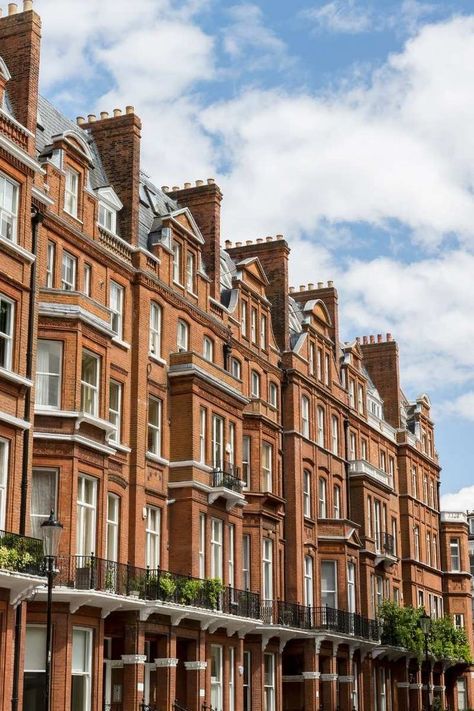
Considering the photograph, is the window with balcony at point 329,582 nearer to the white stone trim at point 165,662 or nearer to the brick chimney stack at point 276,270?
the brick chimney stack at point 276,270

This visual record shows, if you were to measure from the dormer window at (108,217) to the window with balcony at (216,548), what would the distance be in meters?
10.8

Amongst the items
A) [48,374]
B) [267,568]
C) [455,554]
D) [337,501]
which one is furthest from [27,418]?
[455,554]

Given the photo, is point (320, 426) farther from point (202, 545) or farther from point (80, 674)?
point (80, 674)

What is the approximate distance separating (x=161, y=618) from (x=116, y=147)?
1639 cm

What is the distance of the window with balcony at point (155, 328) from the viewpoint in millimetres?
39719

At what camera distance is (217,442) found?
42031 millimetres

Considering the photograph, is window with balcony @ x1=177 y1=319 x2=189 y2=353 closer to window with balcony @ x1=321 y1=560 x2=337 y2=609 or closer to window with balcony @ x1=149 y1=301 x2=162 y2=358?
window with balcony @ x1=149 y1=301 x2=162 y2=358

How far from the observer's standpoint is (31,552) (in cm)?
2889

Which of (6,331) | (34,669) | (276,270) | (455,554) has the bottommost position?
(34,669)

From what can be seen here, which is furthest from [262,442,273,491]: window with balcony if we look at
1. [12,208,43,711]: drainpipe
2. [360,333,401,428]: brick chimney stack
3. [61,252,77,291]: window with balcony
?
[360,333,401,428]: brick chimney stack

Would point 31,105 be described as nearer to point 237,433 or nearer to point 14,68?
point 14,68

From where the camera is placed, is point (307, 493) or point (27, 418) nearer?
point (27, 418)

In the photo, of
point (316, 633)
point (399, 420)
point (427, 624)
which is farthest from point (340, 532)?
point (399, 420)

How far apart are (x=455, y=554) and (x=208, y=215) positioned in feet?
130
